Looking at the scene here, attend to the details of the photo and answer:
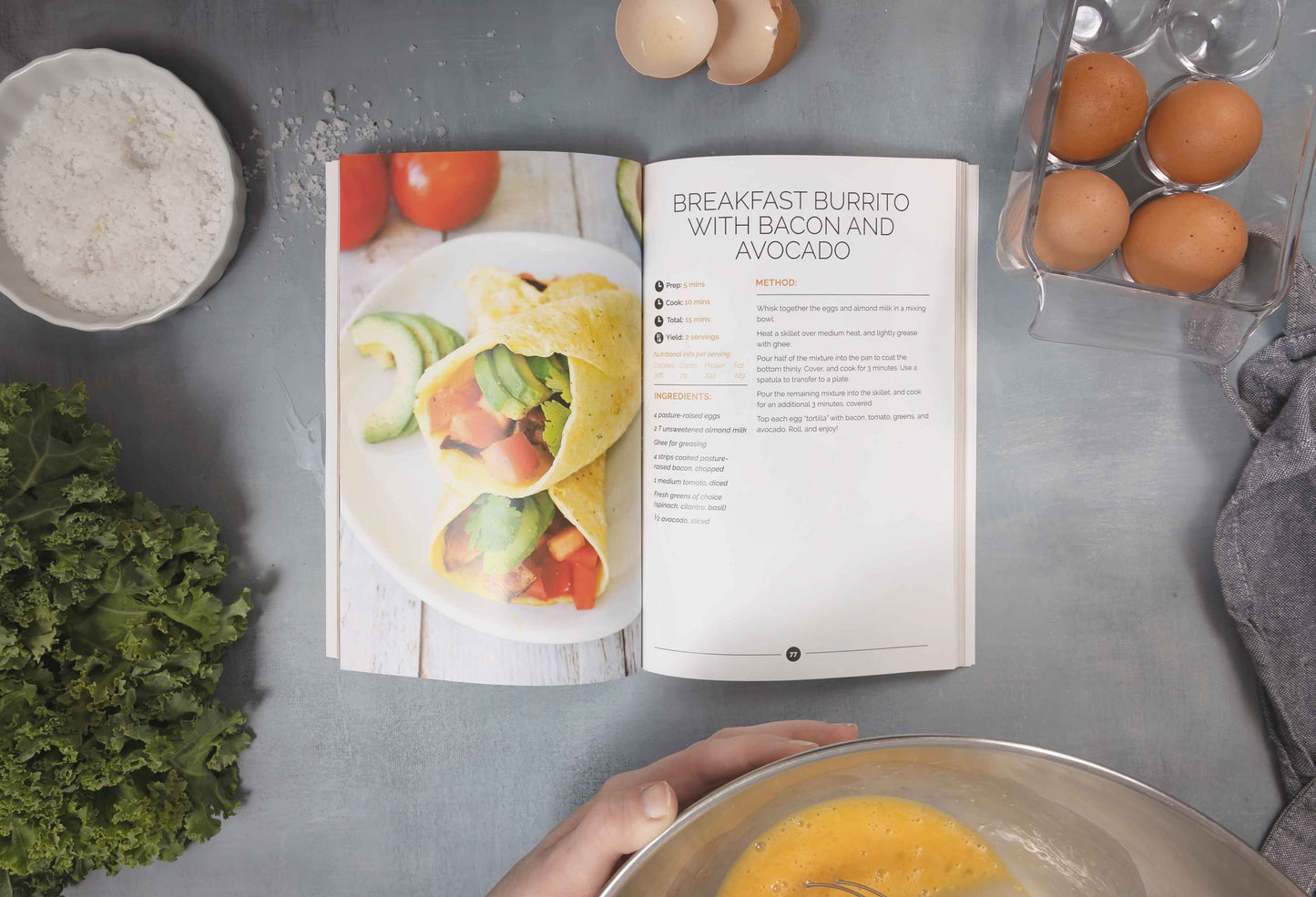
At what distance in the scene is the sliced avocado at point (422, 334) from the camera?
0.67 metres

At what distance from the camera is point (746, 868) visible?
506 millimetres

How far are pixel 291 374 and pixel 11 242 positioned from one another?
27 cm

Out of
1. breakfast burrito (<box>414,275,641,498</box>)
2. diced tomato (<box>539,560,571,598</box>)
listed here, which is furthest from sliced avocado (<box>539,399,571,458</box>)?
diced tomato (<box>539,560,571,598</box>)

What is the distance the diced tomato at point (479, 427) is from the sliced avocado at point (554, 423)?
1.4 inches

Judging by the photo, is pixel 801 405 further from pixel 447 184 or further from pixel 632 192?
pixel 447 184

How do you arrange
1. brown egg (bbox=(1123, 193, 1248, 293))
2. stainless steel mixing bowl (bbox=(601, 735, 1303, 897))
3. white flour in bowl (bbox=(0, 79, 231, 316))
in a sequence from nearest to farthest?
stainless steel mixing bowl (bbox=(601, 735, 1303, 897)), brown egg (bbox=(1123, 193, 1248, 293)), white flour in bowl (bbox=(0, 79, 231, 316))

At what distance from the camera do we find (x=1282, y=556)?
2.30 ft

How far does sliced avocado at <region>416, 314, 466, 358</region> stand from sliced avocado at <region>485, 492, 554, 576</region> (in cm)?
15

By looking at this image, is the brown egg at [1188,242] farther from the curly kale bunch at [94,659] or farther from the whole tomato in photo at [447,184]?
the curly kale bunch at [94,659]

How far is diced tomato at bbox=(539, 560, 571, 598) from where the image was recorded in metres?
0.67

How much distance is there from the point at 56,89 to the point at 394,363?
0.41 m

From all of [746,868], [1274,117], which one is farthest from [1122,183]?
[746,868]

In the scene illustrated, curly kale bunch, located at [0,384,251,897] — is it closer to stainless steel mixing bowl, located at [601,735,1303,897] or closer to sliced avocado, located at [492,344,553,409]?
sliced avocado, located at [492,344,553,409]

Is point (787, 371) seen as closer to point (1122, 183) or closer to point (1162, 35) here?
point (1122, 183)
